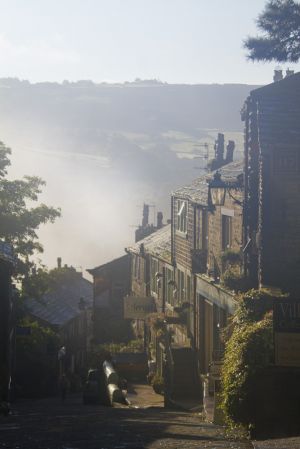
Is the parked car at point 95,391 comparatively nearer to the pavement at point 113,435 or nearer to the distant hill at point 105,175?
the pavement at point 113,435

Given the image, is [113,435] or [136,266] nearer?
[113,435]

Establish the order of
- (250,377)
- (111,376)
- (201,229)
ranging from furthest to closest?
(201,229)
(111,376)
(250,377)

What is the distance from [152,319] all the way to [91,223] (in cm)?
10453

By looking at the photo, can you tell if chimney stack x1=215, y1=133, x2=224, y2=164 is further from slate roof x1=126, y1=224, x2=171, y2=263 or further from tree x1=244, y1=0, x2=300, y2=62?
tree x1=244, y1=0, x2=300, y2=62

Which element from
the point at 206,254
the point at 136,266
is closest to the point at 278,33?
the point at 206,254

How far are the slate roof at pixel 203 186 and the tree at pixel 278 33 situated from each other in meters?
3.73

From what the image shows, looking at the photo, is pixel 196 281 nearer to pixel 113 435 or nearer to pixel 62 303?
pixel 113 435

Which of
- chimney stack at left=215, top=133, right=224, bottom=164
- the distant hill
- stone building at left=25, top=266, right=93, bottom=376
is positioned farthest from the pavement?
the distant hill

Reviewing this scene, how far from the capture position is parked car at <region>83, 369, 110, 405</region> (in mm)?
29562

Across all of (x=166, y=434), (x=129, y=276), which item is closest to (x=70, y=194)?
(x=129, y=276)

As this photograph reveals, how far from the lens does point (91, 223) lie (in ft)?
455

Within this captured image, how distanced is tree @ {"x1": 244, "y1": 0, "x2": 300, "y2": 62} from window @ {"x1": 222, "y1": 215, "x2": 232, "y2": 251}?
16.7 ft

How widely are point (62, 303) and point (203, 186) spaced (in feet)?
86.6

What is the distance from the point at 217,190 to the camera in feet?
84.3
